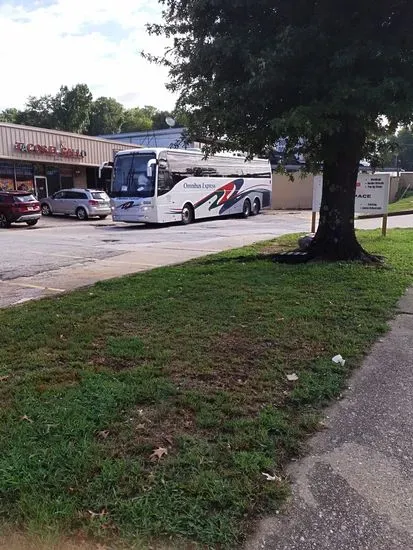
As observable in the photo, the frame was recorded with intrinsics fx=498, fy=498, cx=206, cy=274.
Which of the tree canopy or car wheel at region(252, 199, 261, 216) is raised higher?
the tree canopy

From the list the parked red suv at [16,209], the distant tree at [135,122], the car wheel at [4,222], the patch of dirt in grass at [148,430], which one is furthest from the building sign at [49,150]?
the distant tree at [135,122]

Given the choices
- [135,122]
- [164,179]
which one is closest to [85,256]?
[164,179]

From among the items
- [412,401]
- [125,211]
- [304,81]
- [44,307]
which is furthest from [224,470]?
[125,211]

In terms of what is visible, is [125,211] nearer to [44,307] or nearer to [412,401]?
[44,307]

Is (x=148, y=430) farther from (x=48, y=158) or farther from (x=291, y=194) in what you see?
(x=291, y=194)

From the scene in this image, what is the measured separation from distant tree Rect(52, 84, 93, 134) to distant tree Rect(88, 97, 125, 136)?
24.7 ft

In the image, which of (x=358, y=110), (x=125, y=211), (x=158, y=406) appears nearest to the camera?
(x=158, y=406)

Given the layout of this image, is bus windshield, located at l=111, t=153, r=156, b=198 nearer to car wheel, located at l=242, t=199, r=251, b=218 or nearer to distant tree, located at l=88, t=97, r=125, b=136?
car wheel, located at l=242, t=199, r=251, b=218

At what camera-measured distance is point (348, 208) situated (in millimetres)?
9703

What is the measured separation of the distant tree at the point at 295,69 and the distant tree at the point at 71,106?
56494 millimetres

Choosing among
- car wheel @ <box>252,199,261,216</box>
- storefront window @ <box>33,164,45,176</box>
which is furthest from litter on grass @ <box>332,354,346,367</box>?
storefront window @ <box>33,164,45,176</box>

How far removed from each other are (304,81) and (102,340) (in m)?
4.91

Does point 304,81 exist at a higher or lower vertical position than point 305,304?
higher

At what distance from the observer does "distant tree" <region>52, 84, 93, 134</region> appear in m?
61.3
